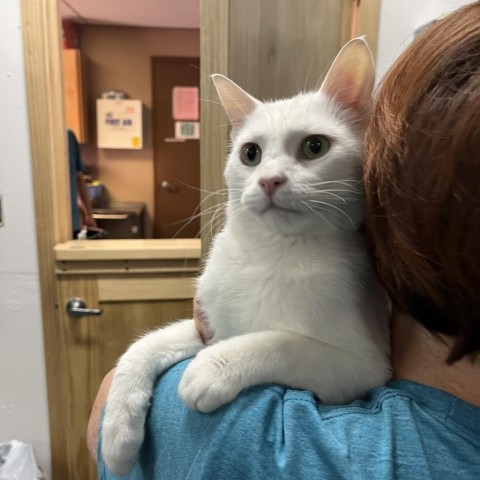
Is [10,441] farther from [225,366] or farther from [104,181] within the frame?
[104,181]

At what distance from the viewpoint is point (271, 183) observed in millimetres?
551

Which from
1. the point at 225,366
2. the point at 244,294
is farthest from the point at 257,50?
the point at 225,366

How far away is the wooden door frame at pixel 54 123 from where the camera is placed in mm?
1182

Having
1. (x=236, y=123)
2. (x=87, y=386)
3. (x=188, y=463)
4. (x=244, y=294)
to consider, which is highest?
(x=236, y=123)

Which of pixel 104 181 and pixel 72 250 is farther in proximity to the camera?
pixel 104 181

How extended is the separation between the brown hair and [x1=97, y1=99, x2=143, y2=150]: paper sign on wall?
347 cm

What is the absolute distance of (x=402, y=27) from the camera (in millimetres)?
1242

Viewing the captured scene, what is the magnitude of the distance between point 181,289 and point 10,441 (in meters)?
0.76

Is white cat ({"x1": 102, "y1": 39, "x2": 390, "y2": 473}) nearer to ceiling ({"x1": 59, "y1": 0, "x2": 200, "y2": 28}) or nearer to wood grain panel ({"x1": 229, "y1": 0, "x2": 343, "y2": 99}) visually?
wood grain panel ({"x1": 229, "y1": 0, "x2": 343, "y2": 99})

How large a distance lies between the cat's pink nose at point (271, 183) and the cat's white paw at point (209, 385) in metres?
0.22

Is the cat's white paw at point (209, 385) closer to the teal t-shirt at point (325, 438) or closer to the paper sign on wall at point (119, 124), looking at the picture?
the teal t-shirt at point (325, 438)

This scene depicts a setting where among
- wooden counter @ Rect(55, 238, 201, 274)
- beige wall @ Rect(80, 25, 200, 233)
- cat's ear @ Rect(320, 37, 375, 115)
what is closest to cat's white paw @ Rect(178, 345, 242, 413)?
cat's ear @ Rect(320, 37, 375, 115)

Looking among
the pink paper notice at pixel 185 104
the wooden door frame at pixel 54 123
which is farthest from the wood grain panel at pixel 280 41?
the pink paper notice at pixel 185 104

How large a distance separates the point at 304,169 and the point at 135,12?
3.30 m
